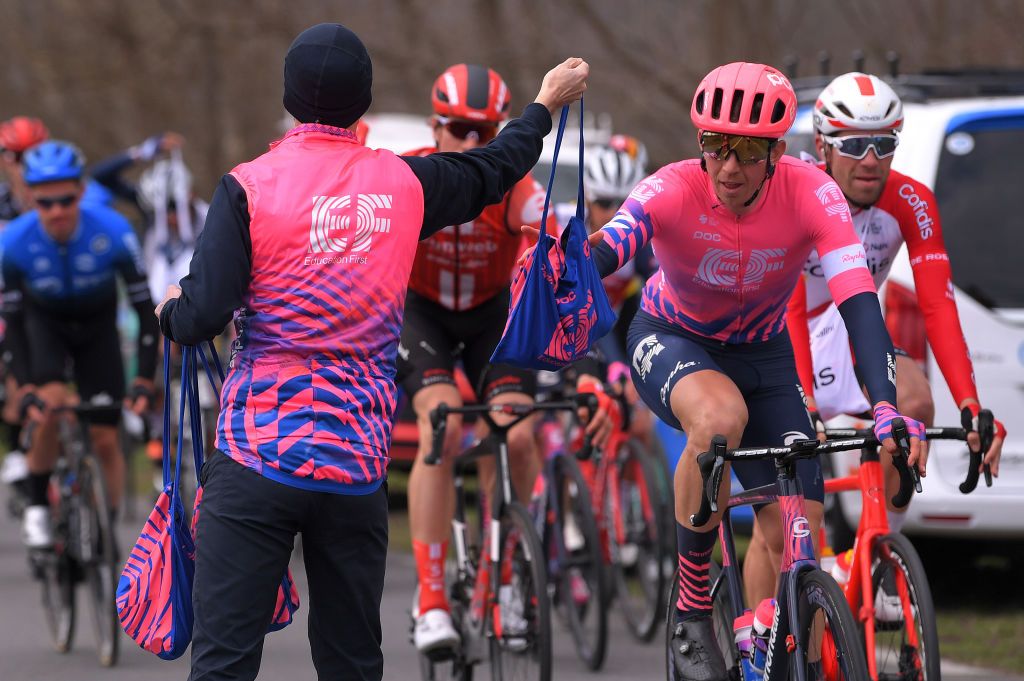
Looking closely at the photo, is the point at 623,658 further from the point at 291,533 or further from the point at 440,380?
the point at 291,533

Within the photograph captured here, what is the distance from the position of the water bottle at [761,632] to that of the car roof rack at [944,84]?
377 centimetres

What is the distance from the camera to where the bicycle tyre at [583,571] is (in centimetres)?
779

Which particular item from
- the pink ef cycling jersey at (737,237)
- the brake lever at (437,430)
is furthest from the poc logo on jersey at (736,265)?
the brake lever at (437,430)

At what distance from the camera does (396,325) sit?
15.6ft

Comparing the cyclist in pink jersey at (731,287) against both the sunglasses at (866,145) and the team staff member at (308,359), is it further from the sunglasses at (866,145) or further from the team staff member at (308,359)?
the team staff member at (308,359)

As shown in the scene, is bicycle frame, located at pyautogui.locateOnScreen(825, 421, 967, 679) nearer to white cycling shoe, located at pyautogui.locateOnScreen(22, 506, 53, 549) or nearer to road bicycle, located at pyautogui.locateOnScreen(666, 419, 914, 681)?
road bicycle, located at pyautogui.locateOnScreen(666, 419, 914, 681)

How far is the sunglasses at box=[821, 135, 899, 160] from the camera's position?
6375 mm

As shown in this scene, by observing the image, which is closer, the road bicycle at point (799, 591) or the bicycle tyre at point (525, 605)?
the road bicycle at point (799, 591)

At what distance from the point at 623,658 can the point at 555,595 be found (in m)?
0.48

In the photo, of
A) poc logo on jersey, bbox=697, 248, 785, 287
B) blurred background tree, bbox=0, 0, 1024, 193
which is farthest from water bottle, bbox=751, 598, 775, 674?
blurred background tree, bbox=0, 0, 1024, 193

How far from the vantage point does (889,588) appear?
556 centimetres

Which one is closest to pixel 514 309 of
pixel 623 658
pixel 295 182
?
pixel 295 182

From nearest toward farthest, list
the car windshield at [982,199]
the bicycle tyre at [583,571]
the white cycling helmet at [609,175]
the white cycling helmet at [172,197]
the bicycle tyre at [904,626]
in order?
the bicycle tyre at [904,626], the bicycle tyre at [583,571], the car windshield at [982,199], the white cycling helmet at [609,175], the white cycling helmet at [172,197]

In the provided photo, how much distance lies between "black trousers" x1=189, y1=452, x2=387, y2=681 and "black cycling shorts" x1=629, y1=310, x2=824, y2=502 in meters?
1.42
